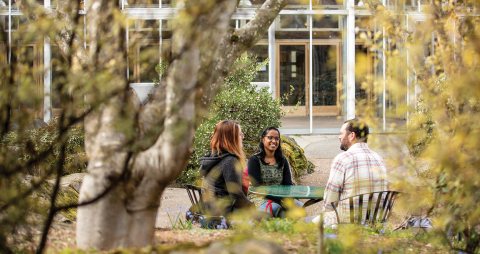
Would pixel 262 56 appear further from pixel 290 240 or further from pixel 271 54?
pixel 290 240

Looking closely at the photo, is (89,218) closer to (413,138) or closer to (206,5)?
(206,5)

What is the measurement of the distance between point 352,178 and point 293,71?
11323 mm

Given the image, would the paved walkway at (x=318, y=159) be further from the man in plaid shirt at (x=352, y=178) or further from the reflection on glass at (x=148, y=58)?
the reflection on glass at (x=148, y=58)

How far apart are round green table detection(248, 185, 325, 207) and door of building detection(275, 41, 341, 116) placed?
31.3ft

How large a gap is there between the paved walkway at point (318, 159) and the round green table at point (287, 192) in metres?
0.81

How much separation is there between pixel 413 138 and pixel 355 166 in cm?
157

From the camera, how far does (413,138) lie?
2143mm

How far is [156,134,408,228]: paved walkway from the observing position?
2.24 meters

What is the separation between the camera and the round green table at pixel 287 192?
13.7ft

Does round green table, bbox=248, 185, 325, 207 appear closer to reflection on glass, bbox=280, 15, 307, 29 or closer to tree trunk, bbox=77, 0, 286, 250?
tree trunk, bbox=77, 0, 286, 250

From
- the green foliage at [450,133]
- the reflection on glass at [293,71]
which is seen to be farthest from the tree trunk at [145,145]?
the reflection on glass at [293,71]

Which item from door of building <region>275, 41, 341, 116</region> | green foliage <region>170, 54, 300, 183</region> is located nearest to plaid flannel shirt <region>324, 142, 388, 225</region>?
green foliage <region>170, 54, 300, 183</region>

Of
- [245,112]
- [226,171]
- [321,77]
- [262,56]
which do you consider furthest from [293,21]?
[226,171]

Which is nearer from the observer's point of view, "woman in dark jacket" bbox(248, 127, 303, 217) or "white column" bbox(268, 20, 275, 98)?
"woman in dark jacket" bbox(248, 127, 303, 217)
